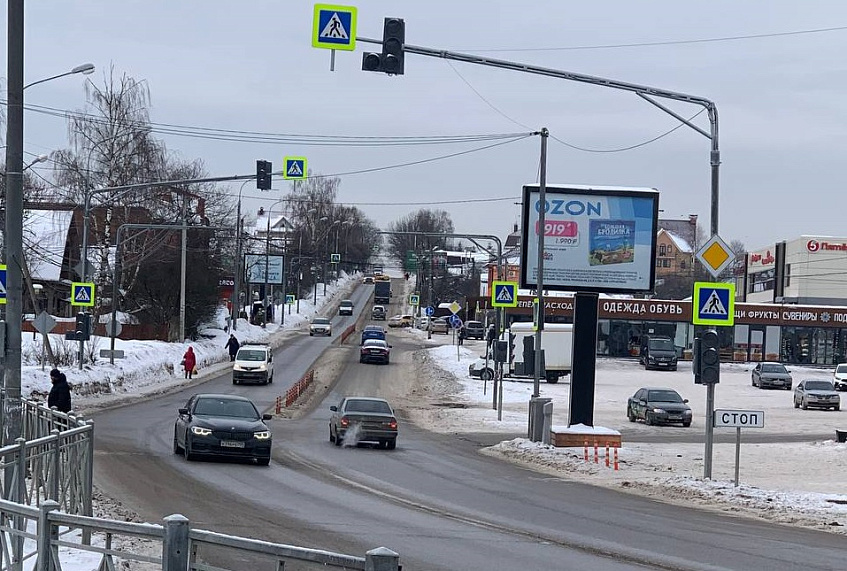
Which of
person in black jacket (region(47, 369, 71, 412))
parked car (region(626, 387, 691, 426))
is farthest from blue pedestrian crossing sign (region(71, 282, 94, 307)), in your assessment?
parked car (region(626, 387, 691, 426))

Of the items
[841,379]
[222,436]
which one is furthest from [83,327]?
[841,379]

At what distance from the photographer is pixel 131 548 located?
443 inches

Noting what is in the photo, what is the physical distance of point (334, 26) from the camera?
15789 mm

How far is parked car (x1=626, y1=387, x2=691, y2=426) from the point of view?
44625mm

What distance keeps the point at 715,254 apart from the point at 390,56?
340 inches

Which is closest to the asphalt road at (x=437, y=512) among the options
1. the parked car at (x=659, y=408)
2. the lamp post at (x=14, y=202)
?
the lamp post at (x=14, y=202)

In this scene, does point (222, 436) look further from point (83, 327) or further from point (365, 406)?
point (83, 327)

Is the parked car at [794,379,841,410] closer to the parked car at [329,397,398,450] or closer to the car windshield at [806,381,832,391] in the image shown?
the car windshield at [806,381,832,391]

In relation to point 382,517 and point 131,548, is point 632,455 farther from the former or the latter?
point 131,548

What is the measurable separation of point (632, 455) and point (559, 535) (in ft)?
51.1

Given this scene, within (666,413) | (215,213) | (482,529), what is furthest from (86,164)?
(482,529)

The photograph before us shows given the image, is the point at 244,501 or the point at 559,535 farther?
the point at 244,501

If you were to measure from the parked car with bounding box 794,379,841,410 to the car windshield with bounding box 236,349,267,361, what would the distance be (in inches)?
1043

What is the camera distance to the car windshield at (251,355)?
2212 inches
